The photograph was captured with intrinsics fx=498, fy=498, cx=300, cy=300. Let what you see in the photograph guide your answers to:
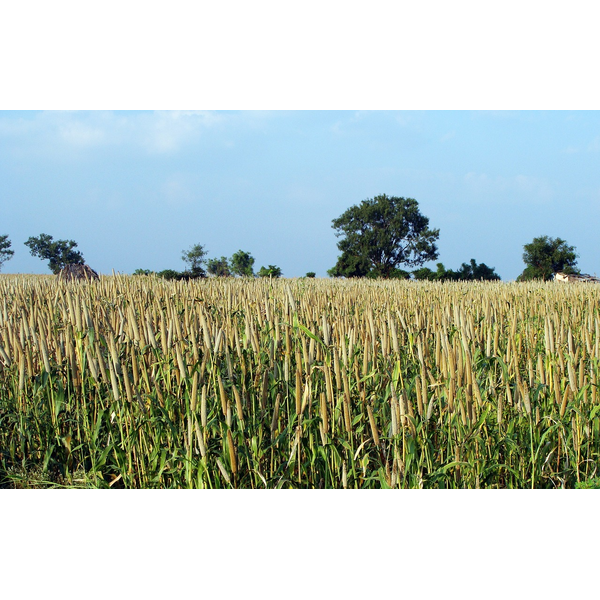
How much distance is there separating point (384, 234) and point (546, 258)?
1223 centimetres

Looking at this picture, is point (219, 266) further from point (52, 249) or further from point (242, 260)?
point (52, 249)

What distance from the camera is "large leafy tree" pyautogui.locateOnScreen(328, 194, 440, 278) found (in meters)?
40.6

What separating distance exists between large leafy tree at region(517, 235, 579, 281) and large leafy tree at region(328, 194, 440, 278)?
8249 mm

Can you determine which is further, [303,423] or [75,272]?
[75,272]

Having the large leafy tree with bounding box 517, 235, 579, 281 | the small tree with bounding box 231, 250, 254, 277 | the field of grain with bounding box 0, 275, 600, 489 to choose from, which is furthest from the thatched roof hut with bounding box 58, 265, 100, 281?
the large leafy tree with bounding box 517, 235, 579, 281

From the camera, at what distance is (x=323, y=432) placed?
1.91 meters

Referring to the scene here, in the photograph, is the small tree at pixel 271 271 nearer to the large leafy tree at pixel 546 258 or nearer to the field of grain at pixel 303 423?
the large leafy tree at pixel 546 258

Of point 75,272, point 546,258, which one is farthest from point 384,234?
point 75,272

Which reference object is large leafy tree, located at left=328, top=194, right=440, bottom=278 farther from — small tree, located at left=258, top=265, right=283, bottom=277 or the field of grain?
the field of grain

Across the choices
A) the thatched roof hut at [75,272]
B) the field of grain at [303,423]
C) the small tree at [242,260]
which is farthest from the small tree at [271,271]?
the field of grain at [303,423]

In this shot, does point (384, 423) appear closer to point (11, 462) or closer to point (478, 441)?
point (478, 441)

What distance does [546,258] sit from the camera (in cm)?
3422
